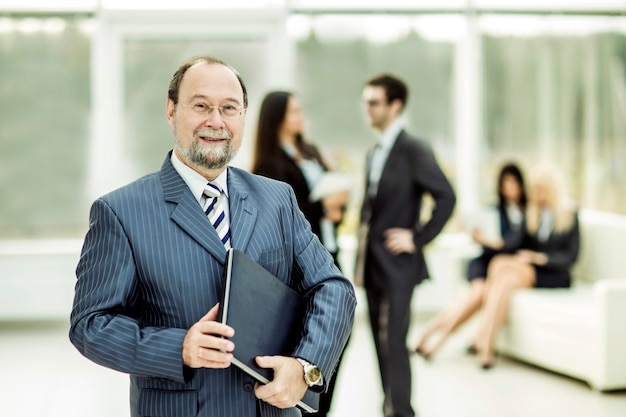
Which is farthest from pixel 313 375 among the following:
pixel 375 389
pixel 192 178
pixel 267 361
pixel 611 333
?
pixel 611 333

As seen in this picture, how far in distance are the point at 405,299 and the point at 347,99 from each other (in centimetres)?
397

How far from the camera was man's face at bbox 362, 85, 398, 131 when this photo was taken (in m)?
4.19

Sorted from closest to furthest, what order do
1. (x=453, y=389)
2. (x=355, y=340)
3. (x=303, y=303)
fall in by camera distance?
(x=303, y=303) → (x=453, y=389) → (x=355, y=340)

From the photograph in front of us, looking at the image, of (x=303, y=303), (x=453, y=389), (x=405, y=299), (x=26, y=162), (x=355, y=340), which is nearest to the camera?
(x=303, y=303)

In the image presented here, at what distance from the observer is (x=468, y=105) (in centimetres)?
788

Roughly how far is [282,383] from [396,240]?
239cm

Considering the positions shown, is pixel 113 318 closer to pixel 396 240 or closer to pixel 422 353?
pixel 396 240

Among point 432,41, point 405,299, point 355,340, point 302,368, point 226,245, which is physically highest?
point 432,41

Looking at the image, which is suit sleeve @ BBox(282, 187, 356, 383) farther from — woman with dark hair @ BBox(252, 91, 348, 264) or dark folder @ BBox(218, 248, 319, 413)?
woman with dark hair @ BBox(252, 91, 348, 264)

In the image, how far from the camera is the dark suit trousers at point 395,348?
4.03 m

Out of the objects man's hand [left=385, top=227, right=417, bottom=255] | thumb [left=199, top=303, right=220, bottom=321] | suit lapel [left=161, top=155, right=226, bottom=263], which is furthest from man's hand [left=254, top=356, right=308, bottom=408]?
man's hand [left=385, top=227, right=417, bottom=255]

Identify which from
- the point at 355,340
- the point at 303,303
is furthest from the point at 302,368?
the point at 355,340

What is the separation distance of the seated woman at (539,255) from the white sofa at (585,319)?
10cm

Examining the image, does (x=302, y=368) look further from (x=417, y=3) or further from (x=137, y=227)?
(x=417, y=3)
